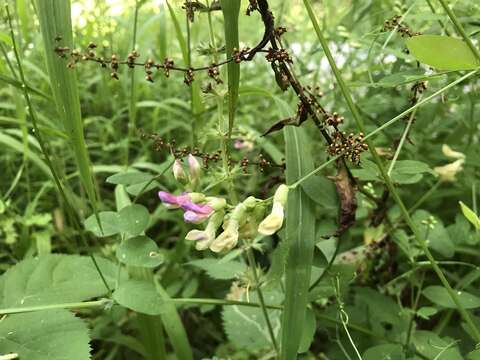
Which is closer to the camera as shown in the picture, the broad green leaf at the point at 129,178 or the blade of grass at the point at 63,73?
the blade of grass at the point at 63,73

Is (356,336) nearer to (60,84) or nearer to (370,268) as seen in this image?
(370,268)

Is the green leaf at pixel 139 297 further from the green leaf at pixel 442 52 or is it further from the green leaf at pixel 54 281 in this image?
the green leaf at pixel 442 52

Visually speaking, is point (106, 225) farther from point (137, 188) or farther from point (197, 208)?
point (197, 208)

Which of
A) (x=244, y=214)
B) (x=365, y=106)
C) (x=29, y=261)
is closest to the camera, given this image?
(x=244, y=214)

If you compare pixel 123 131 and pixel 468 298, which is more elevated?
pixel 123 131

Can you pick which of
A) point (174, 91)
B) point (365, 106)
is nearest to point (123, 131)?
point (174, 91)

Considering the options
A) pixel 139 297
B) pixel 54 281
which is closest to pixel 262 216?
pixel 139 297

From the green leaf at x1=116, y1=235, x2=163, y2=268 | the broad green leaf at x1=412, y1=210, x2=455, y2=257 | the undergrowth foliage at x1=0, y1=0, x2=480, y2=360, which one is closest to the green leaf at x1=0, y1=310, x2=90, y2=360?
the undergrowth foliage at x1=0, y1=0, x2=480, y2=360

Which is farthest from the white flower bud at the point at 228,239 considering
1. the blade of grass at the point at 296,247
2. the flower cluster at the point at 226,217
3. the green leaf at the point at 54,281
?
the green leaf at the point at 54,281
